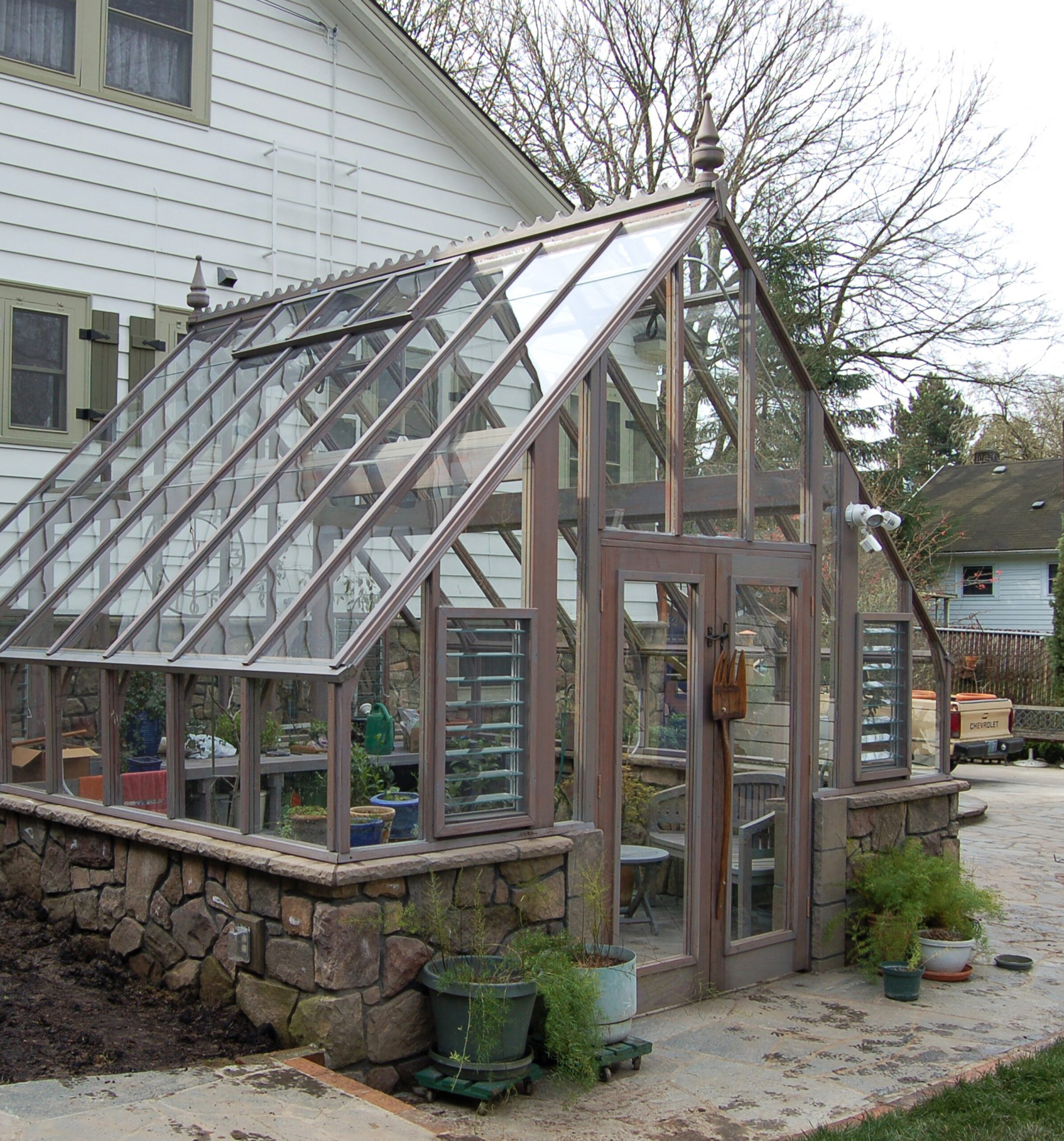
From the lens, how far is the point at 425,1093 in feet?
15.9

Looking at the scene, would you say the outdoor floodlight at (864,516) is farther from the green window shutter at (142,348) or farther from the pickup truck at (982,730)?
the pickup truck at (982,730)

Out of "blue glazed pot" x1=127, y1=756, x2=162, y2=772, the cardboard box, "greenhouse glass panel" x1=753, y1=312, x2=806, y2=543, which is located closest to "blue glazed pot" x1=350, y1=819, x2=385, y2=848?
"blue glazed pot" x1=127, y1=756, x2=162, y2=772

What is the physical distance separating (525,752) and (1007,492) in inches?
1043

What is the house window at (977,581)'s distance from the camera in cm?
2766

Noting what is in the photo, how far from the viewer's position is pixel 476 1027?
473 centimetres

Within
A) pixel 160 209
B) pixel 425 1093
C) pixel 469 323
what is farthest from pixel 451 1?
pixel 425 1093

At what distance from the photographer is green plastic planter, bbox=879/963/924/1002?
6.34 m

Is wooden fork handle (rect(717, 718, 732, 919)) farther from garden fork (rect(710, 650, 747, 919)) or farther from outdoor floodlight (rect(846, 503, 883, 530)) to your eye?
outdoor floodlight (rect(846, 503, 883, 530))

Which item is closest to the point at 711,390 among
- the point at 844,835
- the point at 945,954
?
the point at 844,835

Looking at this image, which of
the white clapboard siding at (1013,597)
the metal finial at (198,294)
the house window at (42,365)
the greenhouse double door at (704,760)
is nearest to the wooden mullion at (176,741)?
the greenhouse double door at (704,760)

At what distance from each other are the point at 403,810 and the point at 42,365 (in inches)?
199

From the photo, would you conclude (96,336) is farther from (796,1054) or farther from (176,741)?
(796,1054)

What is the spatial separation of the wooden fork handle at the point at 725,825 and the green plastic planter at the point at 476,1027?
5.75 ft

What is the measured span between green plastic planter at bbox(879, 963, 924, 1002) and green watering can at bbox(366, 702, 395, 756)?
9.92ft
